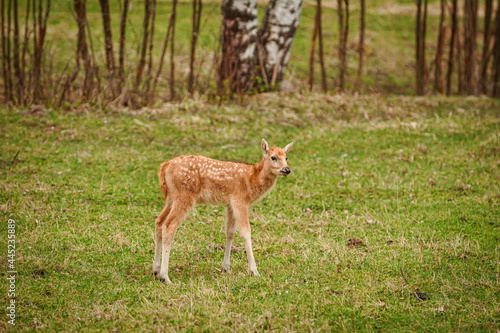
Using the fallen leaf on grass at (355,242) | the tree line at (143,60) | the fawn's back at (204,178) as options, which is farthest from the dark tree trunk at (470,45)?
the fawn's back at (204,178)

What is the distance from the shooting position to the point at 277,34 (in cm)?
1923

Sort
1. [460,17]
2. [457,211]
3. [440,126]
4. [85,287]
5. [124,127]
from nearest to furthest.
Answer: [85,287], [457,211], [124,127], [440,126], [460,17]

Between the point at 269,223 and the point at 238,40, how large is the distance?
32.9 feet

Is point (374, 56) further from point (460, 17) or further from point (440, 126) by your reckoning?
point (440, 126)

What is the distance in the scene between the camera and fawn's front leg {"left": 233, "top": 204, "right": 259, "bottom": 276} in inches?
290

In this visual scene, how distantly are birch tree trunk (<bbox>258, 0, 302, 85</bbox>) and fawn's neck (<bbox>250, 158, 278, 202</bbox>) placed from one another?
1161 centimetres

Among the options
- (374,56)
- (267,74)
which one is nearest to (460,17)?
(374,56)

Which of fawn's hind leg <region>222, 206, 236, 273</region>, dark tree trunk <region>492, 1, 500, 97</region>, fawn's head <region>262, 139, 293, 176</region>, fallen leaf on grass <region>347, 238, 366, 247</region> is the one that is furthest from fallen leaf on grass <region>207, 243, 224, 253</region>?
dark tree trunk <region>492, 1, 500, 97</region>

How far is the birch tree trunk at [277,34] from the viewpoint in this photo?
19.2m

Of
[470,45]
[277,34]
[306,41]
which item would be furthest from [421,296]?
[306,41]

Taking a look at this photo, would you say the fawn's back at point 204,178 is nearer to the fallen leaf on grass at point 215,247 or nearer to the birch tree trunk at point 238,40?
→ the fallen leaf on grass at point 215,247

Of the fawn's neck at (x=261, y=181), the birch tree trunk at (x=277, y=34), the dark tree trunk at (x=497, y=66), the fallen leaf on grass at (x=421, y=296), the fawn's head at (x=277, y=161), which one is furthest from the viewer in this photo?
the dark tree trunk at (x=497, y=66)

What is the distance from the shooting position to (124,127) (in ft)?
47.8

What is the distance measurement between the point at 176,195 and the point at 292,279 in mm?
2024
